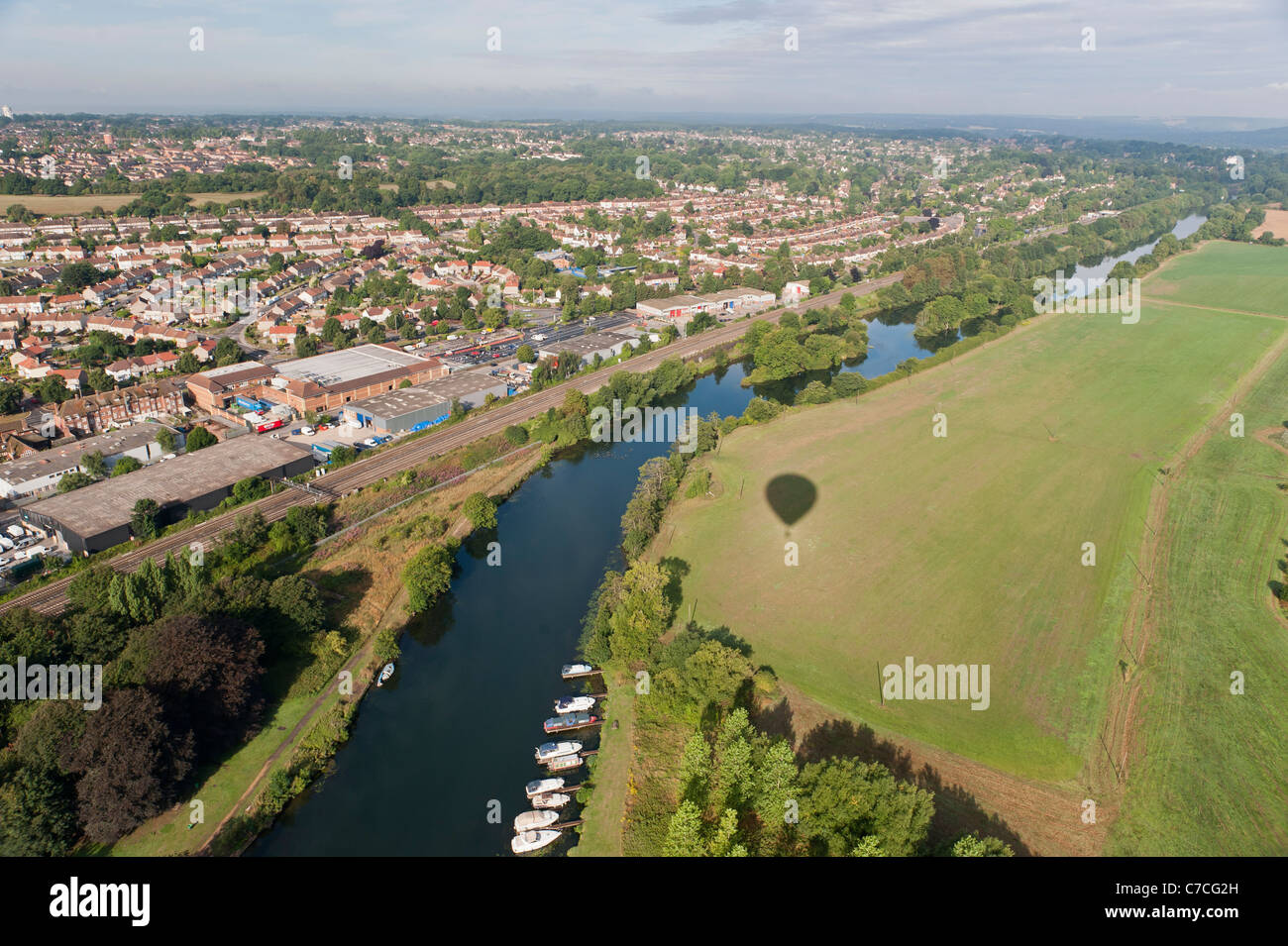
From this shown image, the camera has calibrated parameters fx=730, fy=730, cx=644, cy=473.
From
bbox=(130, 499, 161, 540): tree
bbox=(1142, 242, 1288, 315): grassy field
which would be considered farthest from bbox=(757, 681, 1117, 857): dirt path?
bbox=(1142, 242, 1288, 315): grassy field

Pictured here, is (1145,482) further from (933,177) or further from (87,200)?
(933,177)

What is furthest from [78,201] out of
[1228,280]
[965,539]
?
[1228,280]

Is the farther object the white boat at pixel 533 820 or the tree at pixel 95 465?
the tree at pixel 95 465

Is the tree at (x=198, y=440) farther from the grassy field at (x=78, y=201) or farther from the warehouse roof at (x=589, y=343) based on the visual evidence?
the grassy field at (x=78, y=201)

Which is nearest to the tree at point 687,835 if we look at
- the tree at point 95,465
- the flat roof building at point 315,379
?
the tree at point 95,465

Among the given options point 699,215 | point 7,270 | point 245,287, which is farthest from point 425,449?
point 699,215
